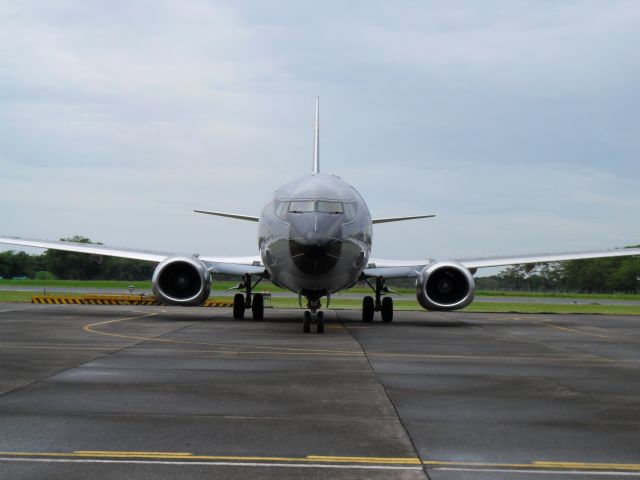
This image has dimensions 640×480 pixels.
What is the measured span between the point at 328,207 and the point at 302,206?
65cm

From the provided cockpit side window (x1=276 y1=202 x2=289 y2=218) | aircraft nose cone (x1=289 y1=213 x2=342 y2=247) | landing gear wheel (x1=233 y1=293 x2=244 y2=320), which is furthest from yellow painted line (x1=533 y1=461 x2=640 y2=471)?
landing gear wheel (x1=233 y1=293 x2=244 y2=320)

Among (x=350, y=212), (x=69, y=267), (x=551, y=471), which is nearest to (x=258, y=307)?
(x=350, y=212)

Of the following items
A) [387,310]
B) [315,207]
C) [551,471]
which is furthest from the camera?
[387,310]

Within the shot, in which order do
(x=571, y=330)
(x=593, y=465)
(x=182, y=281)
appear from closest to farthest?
(x=593, y=465)
(x=571, y=330)
(x=182, y=281)

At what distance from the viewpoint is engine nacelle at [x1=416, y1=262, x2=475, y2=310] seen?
22.5m

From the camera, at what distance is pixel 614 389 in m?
9.48

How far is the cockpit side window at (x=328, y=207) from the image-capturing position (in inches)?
727

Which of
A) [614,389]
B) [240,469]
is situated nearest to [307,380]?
[614,389]

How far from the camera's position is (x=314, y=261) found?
17.9 m

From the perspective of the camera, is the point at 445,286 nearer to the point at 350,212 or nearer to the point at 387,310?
the point at 387,310

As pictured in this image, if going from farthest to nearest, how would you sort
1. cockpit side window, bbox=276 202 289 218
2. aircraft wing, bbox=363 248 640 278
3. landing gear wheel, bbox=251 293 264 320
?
aircraft wing, bbox=363 248 640 278, landing gear wheel, bbox=251 293 264 320, cockpit side window, bbox=276 202 289 218

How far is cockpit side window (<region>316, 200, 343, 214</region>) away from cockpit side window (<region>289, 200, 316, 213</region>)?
142mm

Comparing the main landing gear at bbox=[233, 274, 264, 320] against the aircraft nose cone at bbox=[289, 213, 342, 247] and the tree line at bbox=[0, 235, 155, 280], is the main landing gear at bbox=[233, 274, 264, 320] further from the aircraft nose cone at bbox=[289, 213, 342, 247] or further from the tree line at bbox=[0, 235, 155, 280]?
the tree line at bbox=[0, 235, 155, 280]

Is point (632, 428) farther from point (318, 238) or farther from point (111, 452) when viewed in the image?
point (318, 238)
